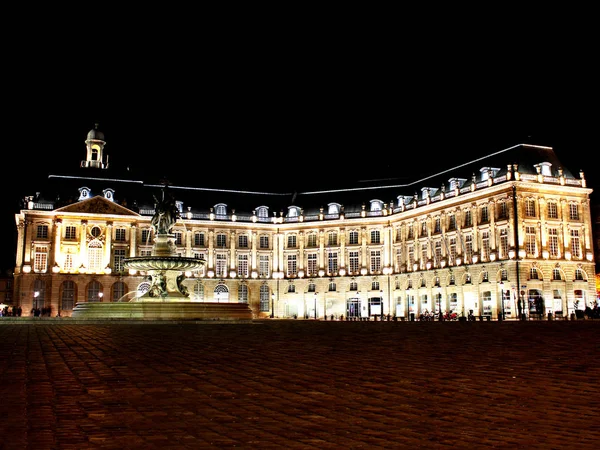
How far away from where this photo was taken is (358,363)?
11820 millimetres

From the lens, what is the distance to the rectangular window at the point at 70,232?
78.7 metres

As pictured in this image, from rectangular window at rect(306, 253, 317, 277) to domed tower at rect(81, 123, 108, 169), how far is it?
28.1 meters

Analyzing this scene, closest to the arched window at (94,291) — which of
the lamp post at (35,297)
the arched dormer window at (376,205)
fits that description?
the lamp post at (35,297)

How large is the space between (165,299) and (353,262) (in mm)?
44765

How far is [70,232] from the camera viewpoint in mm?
78875

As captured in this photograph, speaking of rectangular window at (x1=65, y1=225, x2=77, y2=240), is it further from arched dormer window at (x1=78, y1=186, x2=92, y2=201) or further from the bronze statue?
the bronze statue

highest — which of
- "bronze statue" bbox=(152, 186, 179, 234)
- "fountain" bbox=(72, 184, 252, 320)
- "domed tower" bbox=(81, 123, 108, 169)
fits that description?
"domed tower" bbox=(81, 123, 108, 169)

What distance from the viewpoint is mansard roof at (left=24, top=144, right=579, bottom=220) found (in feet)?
245

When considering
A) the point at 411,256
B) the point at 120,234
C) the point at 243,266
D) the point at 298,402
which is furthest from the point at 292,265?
the point at 298,402

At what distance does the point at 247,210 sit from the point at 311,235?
895 cm

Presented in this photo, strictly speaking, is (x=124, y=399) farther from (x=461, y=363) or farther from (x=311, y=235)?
(x=311, y=235)

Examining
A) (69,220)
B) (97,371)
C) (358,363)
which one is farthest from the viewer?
(69,220)

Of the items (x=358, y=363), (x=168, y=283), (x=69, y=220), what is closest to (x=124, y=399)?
(x=358, y=363)

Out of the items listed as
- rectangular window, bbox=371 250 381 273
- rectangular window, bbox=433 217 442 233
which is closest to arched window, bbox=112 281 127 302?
rectangular window, bbox=371 250 381 273
